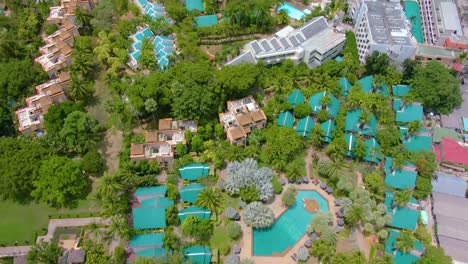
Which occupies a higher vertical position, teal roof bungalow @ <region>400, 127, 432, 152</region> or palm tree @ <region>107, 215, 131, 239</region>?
teal roof bungalow @ <region>400, 127, 432, 152</region>

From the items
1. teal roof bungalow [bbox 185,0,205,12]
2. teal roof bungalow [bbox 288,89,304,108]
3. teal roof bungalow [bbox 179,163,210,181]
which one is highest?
teal roof bungalow [bbox 185,0,205,12]

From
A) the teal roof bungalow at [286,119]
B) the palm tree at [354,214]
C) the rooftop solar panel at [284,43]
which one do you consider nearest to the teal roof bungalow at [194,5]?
the rooftop solar panel at [284,43]

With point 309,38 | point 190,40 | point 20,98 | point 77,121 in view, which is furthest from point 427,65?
point 20,98

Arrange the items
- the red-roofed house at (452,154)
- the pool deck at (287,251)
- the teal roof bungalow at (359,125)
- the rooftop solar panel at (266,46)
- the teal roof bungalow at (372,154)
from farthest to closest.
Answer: the rooftop solar panel at (266,46) < the teal roof bungalow at (359,125) < the red-roofed house at (452,154) < the teal roof bungalow at (372,154) < the pool deck at (287,251)

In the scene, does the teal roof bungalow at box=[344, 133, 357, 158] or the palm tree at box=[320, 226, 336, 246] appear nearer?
the palm tree at box=[320, 226, 336, 246]

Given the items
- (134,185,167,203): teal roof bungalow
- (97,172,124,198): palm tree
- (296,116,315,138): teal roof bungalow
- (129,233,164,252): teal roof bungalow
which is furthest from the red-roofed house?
(97,172,124,198): palm tree

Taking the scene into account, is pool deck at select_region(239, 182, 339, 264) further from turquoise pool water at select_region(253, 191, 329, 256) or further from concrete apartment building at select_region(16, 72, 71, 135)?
concrete apartment building at select_region(16, 72, 71, 135)

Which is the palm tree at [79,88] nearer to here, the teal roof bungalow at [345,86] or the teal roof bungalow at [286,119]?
the teal roof bungalow at [286,119]

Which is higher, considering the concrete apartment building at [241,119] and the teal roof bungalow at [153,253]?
the concrete apartment building at [241,119]

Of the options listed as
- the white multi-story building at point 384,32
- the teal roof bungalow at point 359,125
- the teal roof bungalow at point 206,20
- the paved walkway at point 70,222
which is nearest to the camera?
the paved walkway at point 70,222
